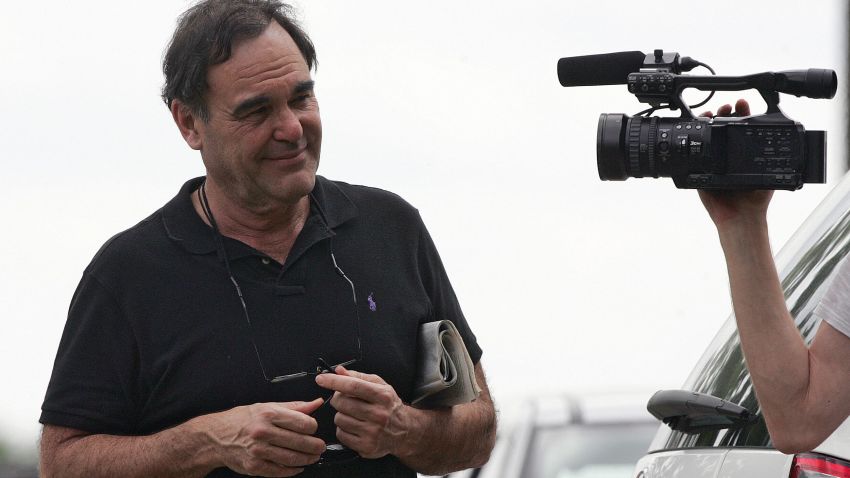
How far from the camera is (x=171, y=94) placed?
4051 millimetres

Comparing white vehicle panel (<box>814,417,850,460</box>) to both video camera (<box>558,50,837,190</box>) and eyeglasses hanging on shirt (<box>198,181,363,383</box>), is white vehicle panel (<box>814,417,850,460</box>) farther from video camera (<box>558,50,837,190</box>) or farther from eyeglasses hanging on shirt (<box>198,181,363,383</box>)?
eyeglasses hanging on shirt (<box>198,181,363,383</box>)

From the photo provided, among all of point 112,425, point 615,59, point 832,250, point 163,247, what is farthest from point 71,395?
point 832,250

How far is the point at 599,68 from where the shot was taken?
11.0 ft

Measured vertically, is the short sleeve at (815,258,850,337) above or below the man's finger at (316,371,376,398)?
above

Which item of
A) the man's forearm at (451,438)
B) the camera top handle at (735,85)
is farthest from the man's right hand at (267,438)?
the camera top handle at (735,85)

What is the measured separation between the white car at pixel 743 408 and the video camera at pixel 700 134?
19.6 inches

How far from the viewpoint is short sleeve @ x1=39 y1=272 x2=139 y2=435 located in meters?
3.67

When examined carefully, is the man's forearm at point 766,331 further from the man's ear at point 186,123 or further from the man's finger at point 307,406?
the man's ear at point 186,123

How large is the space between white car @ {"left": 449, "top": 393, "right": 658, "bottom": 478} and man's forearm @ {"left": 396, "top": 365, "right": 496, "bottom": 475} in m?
3.86

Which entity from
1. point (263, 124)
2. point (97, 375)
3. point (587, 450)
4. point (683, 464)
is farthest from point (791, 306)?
point (587, 450)

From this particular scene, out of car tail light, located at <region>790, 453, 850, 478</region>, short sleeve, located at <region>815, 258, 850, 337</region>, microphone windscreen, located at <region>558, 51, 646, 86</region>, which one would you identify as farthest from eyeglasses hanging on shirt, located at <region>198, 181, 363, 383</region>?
short sleeve, located at <region>815, 258, 850, 337</region>

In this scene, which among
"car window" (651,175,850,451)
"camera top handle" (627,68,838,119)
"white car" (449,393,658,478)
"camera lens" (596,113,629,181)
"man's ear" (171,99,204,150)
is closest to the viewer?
"camera top handle" (627,68,838,119)

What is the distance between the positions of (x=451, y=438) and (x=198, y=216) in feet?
2.58

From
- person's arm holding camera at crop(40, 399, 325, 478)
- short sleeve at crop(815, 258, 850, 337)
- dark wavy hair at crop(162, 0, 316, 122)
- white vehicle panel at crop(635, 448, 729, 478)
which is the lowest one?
white vehicle panel at crop(635, 448, 729, 478)
